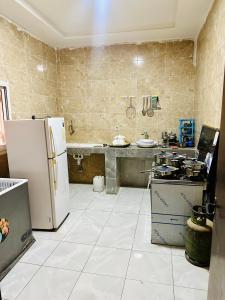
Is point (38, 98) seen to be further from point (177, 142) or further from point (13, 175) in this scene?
point (177, 142)

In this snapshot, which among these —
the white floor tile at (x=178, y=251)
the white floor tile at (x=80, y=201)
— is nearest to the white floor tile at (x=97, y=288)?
the white floor tile at (x=178, y=251)

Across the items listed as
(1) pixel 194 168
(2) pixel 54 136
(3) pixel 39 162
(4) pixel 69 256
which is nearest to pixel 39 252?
(4) pixel 69 256

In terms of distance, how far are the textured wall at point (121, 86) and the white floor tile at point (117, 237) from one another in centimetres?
193

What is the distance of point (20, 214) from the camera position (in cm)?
224

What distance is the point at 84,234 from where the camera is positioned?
103 inches

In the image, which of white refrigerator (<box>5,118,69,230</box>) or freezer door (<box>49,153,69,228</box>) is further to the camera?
freezer door (<box>49,153,69,228</box>)

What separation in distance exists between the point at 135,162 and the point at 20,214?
2465mm

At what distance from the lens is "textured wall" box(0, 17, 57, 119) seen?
282cm

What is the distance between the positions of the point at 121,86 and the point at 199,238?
296cm

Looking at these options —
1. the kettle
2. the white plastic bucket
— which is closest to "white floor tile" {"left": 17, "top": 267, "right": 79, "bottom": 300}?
the white plastic bucket

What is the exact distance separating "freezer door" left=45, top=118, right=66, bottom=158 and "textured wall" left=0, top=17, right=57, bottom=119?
80 centimetres

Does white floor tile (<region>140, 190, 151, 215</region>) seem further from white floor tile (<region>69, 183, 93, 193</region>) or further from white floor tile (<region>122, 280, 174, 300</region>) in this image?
white floor tile (<region>122, 280, 174, 300</region>)

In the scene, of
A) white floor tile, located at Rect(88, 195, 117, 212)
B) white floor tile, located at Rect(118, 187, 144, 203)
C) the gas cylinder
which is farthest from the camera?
white floor tile, located at Rect(118, 187, 144, 203)

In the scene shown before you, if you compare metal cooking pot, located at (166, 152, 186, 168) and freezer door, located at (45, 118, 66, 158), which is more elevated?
freezer door, located at (45, 118, 66, 158)
